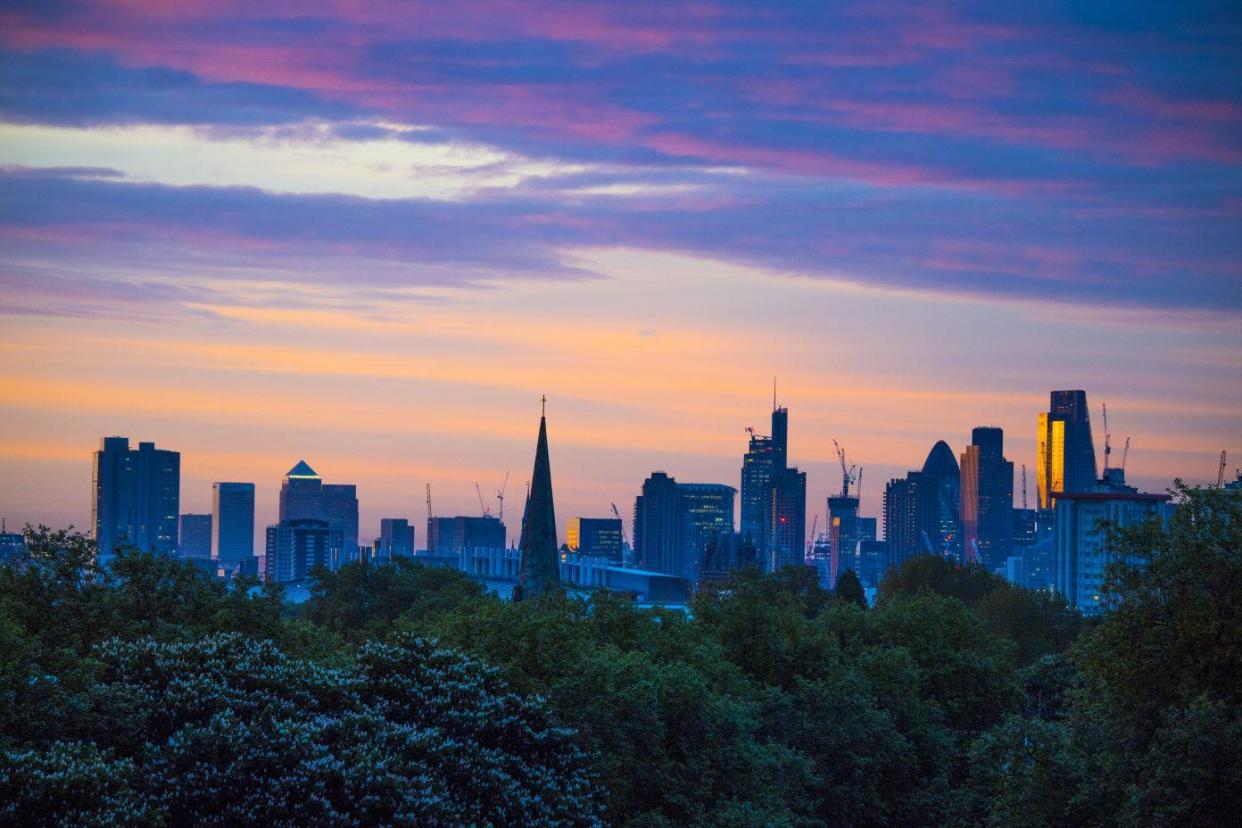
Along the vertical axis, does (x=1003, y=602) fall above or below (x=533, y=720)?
below

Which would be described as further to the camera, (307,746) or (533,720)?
(533,720)

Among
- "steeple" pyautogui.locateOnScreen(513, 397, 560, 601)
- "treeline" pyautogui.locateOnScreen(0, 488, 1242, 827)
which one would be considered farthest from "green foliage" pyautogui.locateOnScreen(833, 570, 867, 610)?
"treeline" pyautogui.locateOnScreen(0, 488, 1242, 827)

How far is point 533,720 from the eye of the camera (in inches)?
1898

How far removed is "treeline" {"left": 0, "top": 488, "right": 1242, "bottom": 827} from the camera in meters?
38.6

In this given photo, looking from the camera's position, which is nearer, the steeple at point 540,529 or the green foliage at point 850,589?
the green foliage at point 850,589

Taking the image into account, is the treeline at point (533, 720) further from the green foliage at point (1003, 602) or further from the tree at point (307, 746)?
the green foliage at point (1003, 602)

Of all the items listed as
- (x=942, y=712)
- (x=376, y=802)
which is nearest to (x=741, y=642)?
(x=942, y=712)

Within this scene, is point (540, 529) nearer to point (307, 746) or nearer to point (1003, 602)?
point (1003, 602)

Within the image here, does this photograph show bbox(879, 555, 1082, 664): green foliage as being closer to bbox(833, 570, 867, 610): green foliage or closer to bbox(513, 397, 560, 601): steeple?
bbox(833, 570, 867, 610): green foliage

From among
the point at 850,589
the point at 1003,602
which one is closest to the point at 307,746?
the point at 1003,602

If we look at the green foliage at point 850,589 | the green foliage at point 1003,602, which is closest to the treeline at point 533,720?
the green foliage at point 1003,602

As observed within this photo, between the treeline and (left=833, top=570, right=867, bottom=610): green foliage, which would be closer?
the treeline

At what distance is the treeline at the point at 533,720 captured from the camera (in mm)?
38594

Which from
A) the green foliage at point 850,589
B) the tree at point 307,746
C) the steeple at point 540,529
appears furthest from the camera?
the steeple at point 540,529
